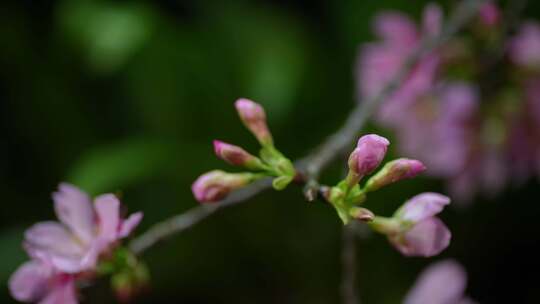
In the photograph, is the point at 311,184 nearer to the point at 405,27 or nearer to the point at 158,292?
the point at 405,27

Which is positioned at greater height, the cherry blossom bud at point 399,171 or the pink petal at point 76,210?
the pink petal at point 76,210

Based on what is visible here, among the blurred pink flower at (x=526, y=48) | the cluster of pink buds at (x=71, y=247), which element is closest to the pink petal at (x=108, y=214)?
the cluster of pink buds at (x=71, y=247)

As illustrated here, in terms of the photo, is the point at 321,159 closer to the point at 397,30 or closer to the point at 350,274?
the point at 350,274

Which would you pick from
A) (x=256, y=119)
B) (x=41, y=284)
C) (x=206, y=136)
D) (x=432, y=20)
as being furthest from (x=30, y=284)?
(x=206, y=136)

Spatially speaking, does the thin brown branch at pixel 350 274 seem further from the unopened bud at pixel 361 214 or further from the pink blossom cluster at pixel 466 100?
the pink blossom cluster at pixel 466 100

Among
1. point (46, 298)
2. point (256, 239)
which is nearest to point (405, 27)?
point (46, 298)

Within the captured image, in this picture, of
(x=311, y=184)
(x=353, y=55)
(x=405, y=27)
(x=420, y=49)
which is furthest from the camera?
(x=353, y=55)
